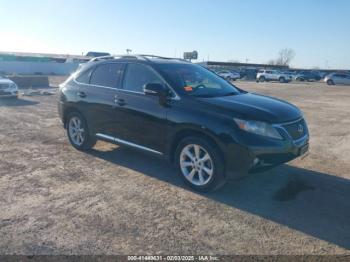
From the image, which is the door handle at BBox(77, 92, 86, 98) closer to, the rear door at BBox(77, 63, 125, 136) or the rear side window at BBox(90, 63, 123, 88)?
the rear door at BBox(77, 63, 125, 136)

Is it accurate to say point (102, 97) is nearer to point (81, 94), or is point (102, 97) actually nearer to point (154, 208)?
point (81, 94)

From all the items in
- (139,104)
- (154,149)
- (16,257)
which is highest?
(139,104)

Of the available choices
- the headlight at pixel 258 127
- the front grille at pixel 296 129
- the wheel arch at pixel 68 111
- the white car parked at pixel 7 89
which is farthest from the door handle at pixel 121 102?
the white car parked at pixel 7 89

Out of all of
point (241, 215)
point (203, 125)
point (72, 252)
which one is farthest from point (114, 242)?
point (203, 125)

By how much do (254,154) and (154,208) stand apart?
1.45m

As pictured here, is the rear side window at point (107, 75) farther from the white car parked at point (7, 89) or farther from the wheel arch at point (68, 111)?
the white car parked at point (7, 89)

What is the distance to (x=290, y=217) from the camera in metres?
4.12

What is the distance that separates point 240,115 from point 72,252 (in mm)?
2588

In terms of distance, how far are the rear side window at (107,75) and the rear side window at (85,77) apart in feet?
0.39

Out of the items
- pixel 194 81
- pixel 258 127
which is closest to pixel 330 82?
pixel 194 81

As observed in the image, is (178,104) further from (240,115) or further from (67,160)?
(67,160)

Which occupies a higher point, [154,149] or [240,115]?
[240,115]

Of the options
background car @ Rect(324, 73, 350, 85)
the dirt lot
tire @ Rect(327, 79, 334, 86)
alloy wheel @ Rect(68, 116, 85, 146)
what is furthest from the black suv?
background car @ Rect(324, 73, 350, 85)

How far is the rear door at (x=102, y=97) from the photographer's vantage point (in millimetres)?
5859
